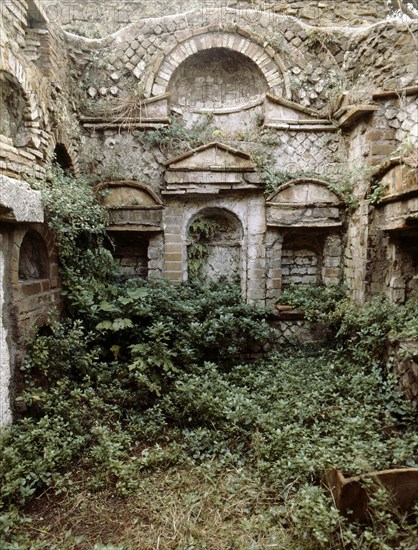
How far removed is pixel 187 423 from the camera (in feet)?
15.9

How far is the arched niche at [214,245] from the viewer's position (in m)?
7.14

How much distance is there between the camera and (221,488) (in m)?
3.85

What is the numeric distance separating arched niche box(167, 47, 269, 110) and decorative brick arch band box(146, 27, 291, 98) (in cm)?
25

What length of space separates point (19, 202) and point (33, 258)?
49.6 inches

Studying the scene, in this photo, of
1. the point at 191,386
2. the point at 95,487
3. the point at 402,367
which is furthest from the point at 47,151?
the point at 402,367

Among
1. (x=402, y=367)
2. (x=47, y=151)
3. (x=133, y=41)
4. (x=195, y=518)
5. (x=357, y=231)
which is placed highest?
(x=133, y=41)

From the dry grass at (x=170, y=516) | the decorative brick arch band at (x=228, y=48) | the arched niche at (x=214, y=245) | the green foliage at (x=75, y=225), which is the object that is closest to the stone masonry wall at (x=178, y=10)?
the decorative brick arch band at (x=228, y=48)

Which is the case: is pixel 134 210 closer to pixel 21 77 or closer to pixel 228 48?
pixel 21 77

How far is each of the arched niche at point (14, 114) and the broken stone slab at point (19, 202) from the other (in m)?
0.81

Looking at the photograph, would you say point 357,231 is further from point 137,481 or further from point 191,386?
point 137,481

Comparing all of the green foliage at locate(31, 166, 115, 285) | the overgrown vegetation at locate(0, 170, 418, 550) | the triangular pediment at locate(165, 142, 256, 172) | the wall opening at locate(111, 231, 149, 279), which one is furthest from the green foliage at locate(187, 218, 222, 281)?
the green foliage at locate(31, 166, 115, 285)

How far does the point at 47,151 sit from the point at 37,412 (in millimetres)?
3497

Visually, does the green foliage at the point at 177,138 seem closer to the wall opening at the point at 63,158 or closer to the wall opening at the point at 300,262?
the wall opening at the point at 63,158

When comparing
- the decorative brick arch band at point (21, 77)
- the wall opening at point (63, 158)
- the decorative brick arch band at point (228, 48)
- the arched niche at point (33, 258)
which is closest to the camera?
the decorative brick arch band at point (21, 77)
